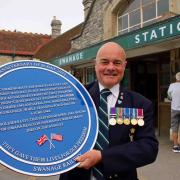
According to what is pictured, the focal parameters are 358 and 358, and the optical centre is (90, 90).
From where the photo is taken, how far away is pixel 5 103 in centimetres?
201

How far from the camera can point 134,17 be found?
1220 cm

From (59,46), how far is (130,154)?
2158cm

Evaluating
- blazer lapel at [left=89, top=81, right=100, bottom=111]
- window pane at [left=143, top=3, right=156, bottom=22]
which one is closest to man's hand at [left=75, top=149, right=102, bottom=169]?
blazer lapel at [left=89, top=81, right=100, bottom=111]

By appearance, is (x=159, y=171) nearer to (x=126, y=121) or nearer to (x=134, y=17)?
(x=126, y=121)

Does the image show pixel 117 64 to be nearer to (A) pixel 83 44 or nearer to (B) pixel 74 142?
(B) pixel 74 142

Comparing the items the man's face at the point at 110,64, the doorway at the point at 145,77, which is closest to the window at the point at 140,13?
the doorway at the point at 145,77

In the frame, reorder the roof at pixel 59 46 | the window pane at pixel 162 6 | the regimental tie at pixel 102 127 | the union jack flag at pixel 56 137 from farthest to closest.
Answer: the roof at pixel 59 46 → the window pane at pixel 162 6 → the regimental tie at pixel 102 127 → the union jack flag at pixel 56 137

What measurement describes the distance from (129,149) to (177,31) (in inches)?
200

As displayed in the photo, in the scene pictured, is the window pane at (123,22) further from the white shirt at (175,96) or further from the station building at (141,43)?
the white shirt at (175,96)

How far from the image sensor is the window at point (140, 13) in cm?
1070

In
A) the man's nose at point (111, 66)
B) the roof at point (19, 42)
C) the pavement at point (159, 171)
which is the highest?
the roof at point (19, 42)

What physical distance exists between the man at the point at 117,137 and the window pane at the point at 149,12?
29.6 feet

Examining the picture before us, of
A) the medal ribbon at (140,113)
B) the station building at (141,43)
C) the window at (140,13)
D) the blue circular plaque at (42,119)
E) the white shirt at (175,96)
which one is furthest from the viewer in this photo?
the window at (140,13)

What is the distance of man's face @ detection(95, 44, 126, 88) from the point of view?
2342 millimetres
